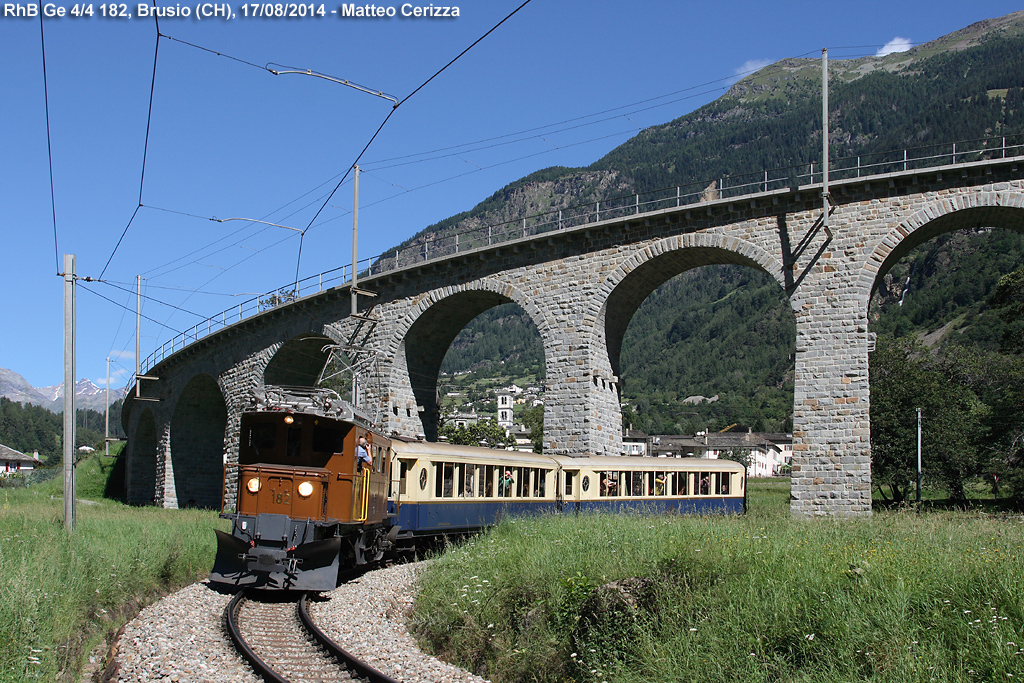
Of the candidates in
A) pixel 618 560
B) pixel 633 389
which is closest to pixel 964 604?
pixel 618 560

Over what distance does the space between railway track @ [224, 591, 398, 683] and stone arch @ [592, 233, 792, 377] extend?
16.3 metres

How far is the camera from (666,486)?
2381 centimetres

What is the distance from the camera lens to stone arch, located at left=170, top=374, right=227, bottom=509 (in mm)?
47344

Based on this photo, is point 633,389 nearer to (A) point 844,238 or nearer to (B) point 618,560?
(A) point 844,238

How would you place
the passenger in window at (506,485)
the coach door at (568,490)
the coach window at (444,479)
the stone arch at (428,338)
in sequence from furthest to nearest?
the stone arch at (428,338) → the coach door at (568,490) → the passenger in window at (506,485) → the coach window at (444,479)

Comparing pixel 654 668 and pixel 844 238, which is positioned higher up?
pixel 844 238

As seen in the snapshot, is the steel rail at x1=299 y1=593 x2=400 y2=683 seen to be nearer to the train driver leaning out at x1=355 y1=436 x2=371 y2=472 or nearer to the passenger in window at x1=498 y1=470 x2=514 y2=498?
the train driver leaning out at x1=355 y1=436 x2=371 y2=472

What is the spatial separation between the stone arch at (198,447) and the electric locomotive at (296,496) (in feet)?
115

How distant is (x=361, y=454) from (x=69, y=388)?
334 inches

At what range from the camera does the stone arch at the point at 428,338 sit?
30.6 metres

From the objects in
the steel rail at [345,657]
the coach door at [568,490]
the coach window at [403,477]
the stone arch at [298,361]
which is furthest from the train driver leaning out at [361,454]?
the stone arch at [298,361]

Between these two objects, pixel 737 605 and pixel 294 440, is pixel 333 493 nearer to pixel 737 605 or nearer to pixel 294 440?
pixel 294 440

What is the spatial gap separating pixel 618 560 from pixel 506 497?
375 inches

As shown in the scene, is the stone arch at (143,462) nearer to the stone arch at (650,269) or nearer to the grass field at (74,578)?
the grass field at (74,578)
